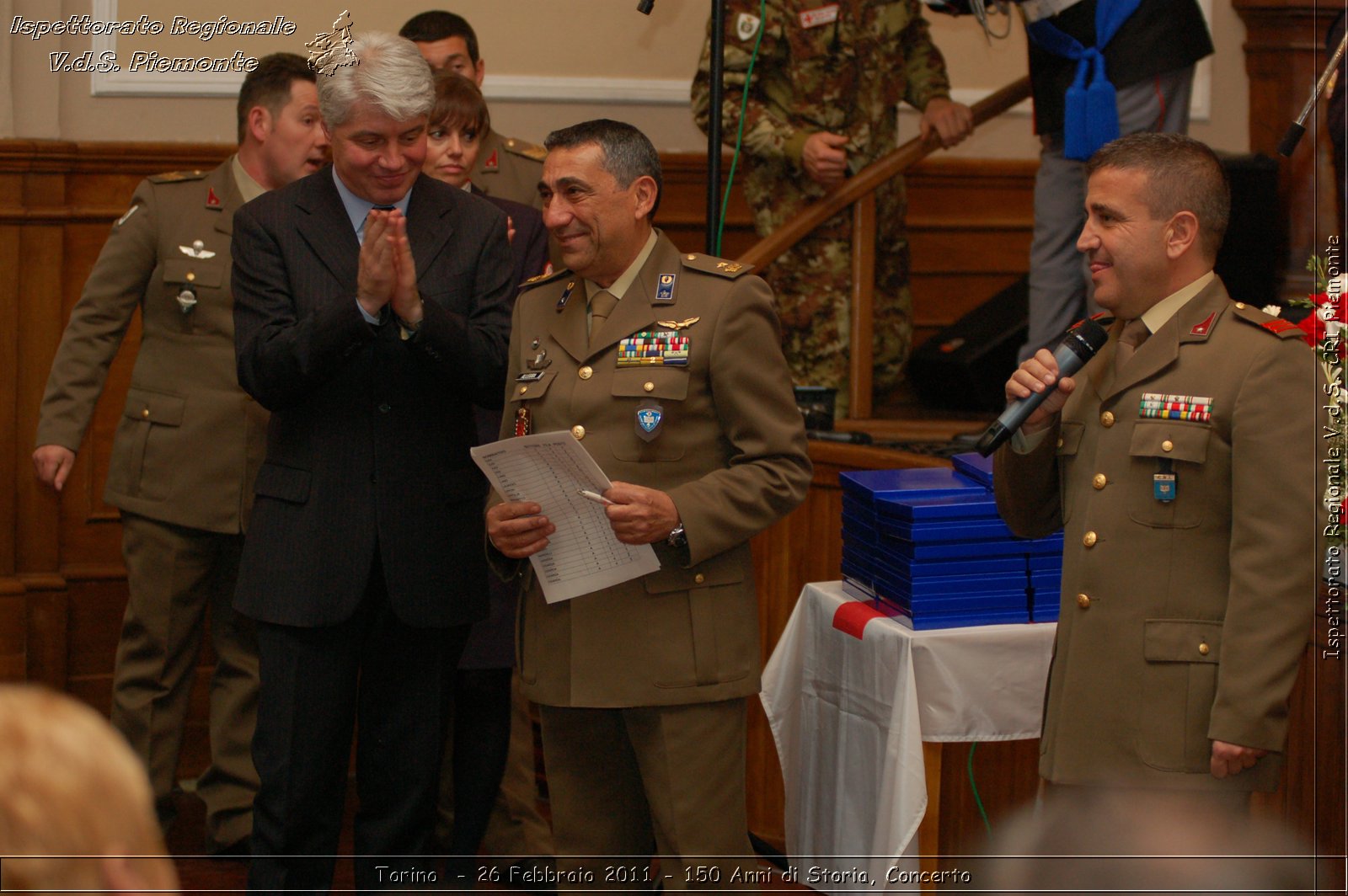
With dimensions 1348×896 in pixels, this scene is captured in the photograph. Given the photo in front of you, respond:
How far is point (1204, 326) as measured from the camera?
2203mm

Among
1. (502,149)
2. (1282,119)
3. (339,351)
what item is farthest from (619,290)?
(1282,119)

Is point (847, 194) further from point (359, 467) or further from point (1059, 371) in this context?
point (1059, 371)

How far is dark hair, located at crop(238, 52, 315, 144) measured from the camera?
347cm

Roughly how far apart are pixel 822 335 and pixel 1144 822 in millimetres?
3254

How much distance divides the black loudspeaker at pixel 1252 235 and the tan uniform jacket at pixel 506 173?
2042mm

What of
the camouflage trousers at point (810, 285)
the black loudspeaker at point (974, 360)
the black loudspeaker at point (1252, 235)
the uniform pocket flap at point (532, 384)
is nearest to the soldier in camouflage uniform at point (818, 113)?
the camouflage trousers at point (810, 285)

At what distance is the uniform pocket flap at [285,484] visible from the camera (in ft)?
8.91

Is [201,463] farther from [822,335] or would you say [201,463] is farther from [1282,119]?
[1282,119]

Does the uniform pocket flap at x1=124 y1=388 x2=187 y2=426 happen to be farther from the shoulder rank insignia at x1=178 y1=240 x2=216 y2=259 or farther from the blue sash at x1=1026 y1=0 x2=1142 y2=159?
the blue sash at x1=1026 y1=0 x2=1142 y2=159

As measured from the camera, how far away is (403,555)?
8.96 ft

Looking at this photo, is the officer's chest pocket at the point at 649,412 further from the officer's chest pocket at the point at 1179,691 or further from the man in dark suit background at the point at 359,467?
the officer's chest pocket at the point at 1179,691

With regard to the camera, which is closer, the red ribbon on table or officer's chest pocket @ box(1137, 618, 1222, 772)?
officer's chest pocket @ box(1137, 618, 1222, 772)

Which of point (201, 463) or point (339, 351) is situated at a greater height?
point (339, 351)

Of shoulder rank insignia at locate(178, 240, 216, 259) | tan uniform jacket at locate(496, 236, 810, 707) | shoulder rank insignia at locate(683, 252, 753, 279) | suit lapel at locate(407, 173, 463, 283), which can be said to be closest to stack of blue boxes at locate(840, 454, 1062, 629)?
tan uniform jacket at locate(496, 236, 810, 707)
